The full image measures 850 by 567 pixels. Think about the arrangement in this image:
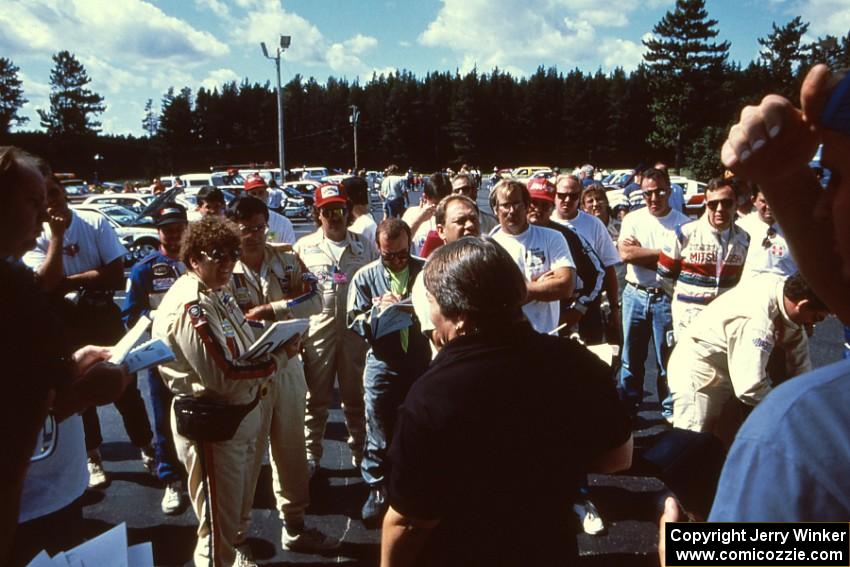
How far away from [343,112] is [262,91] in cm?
1303

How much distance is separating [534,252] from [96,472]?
3.49 metres

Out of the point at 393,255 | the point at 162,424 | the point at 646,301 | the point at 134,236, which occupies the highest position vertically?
the point at 393,255

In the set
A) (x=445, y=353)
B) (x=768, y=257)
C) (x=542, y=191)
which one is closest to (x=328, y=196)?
(x=542, y=191)

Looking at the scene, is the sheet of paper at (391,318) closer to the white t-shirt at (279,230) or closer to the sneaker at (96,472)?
the sneaker at (96,472)

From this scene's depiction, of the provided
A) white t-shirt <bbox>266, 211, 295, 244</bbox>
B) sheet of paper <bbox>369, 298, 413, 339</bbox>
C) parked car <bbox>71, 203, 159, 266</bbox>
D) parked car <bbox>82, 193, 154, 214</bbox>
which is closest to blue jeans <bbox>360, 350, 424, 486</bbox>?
sheet of paper <bbox>369, 298, 413, 339</bbox>

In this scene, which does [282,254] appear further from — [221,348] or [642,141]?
[642,141]

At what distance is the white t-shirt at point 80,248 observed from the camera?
4.06 metres

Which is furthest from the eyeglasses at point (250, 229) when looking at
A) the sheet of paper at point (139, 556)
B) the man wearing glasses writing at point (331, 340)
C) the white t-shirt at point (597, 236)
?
the white t-shirt at point (597, 236)

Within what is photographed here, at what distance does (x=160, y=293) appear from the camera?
420 centimetres

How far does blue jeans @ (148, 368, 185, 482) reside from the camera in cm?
408

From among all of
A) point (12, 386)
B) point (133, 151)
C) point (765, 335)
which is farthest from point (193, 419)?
point (133, 151)

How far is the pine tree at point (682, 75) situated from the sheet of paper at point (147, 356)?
65.2 metres

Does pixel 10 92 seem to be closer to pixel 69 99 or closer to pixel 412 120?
pixel 69 99

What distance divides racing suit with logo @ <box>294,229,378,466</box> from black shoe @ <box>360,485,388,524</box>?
26.9 inches
